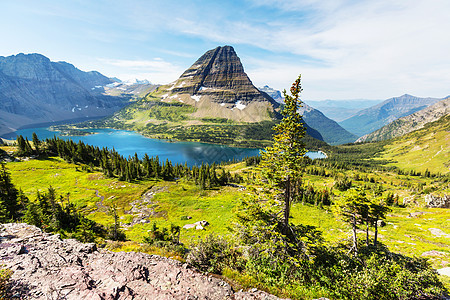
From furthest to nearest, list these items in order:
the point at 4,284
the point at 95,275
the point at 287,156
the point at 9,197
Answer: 1. the point at 9,197
2. the point at 287,156
3. the point at 95,275
4. the point at 4,284

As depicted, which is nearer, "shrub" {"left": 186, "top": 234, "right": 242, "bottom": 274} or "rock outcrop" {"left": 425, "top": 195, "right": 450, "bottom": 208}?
"shrub" {"left": 186, "top": 234, "right": 242, "bottom": 274}

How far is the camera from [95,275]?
11.8 meters

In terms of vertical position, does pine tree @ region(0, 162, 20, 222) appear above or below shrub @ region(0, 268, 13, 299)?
below

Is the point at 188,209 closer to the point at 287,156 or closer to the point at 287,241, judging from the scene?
the point at 287,241

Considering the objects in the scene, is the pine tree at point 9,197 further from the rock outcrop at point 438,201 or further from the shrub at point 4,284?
the rock outcrop at point 438,201

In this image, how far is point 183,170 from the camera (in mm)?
135000

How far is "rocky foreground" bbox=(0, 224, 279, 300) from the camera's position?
1015cm

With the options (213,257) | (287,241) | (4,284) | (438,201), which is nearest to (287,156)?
(287,241)

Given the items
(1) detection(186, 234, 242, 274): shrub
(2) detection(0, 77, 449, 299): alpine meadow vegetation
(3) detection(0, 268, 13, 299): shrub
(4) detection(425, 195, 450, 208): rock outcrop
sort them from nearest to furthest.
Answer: (3) detection(0, 268, 13, 299): shrub, (2) detection(0, 77, 449, 299): alpine meadow vegetation, (1) detection(186, 234, 242, 274): shrub, (4) detection(425, 195, 450, 208): rock outcrop

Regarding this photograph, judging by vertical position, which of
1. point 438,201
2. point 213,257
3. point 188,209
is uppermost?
point 213,257

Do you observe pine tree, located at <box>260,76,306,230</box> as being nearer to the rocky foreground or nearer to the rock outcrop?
the rocky foreground

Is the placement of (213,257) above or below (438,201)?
above

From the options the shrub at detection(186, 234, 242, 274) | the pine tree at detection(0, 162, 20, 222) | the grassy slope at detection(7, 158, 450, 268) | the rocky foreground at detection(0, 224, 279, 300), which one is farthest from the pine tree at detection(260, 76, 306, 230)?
the pine tree at detection(0, 162, 20, 222)

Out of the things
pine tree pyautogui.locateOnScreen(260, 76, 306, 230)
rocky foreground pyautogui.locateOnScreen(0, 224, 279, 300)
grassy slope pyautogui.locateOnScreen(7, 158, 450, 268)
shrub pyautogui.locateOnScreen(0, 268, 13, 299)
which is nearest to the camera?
shrub pyautogui.locateOnScreen(0, 268, 13, 299)
